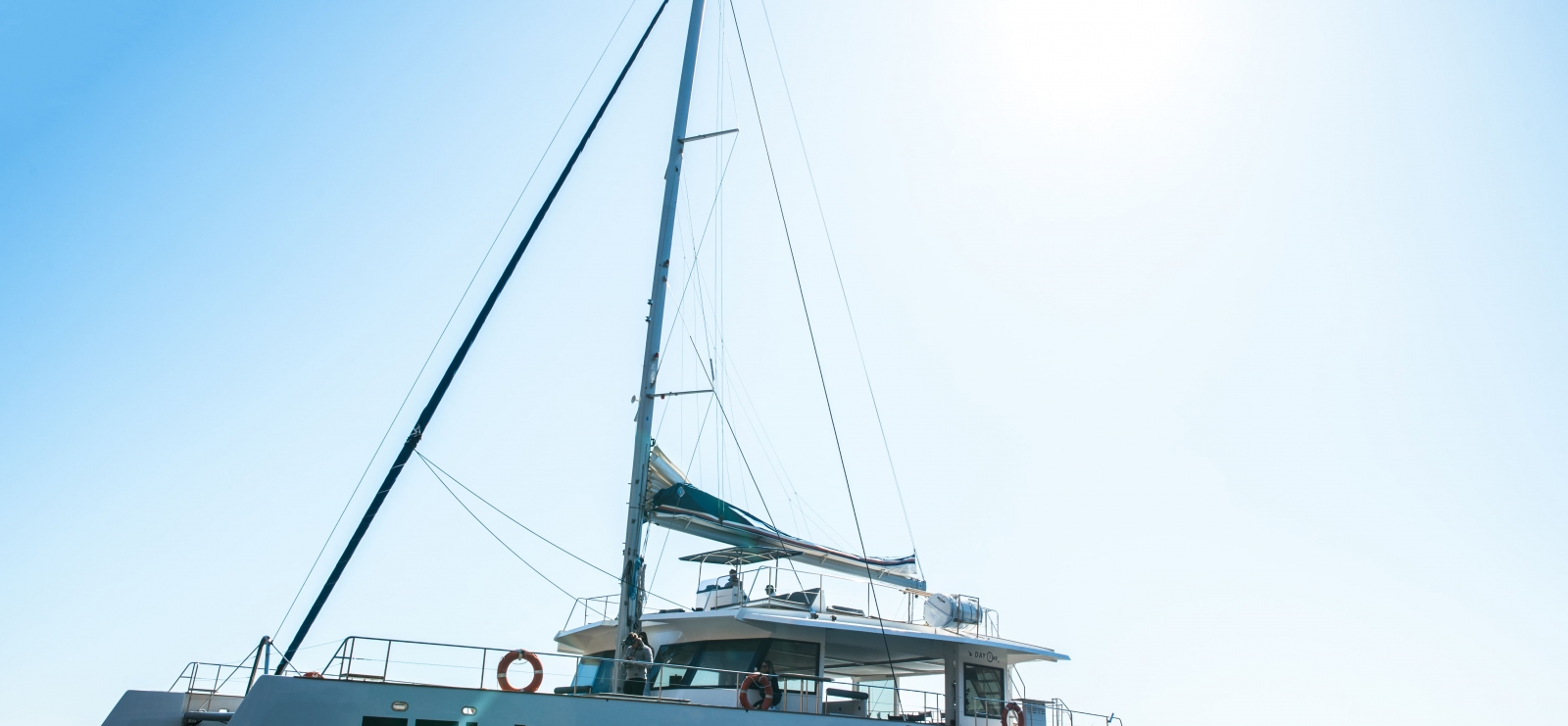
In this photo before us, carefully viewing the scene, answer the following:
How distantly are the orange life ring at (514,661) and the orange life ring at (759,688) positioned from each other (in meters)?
3.29

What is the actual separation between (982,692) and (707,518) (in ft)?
21.8

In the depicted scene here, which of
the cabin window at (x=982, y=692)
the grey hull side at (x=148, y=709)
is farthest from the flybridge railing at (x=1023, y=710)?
the grey hull side at (x=148, y=709)

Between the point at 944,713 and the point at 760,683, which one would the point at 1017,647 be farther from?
the point at 760,683

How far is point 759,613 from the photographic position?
53.1 feet

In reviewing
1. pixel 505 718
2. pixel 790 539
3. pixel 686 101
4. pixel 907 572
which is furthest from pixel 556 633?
pixel 686 101

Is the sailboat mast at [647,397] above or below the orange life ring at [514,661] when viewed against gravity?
above

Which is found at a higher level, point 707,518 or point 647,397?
point 647,397

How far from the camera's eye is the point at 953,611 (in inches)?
754

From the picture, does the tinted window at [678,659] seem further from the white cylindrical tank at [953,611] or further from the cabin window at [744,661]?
the white cylindrical tank at [953,611]

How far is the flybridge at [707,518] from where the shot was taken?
16.1m

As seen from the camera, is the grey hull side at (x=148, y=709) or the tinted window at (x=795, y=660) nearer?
the grey hull side at (x=148, y=709)

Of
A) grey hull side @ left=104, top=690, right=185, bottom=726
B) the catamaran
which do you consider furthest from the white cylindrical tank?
grey hull side @ left=104, top=690, right=185, bottom=726

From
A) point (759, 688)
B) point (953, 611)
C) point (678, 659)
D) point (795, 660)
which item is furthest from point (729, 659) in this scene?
point (953, 611)

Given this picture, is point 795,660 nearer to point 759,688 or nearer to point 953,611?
point 759,688
